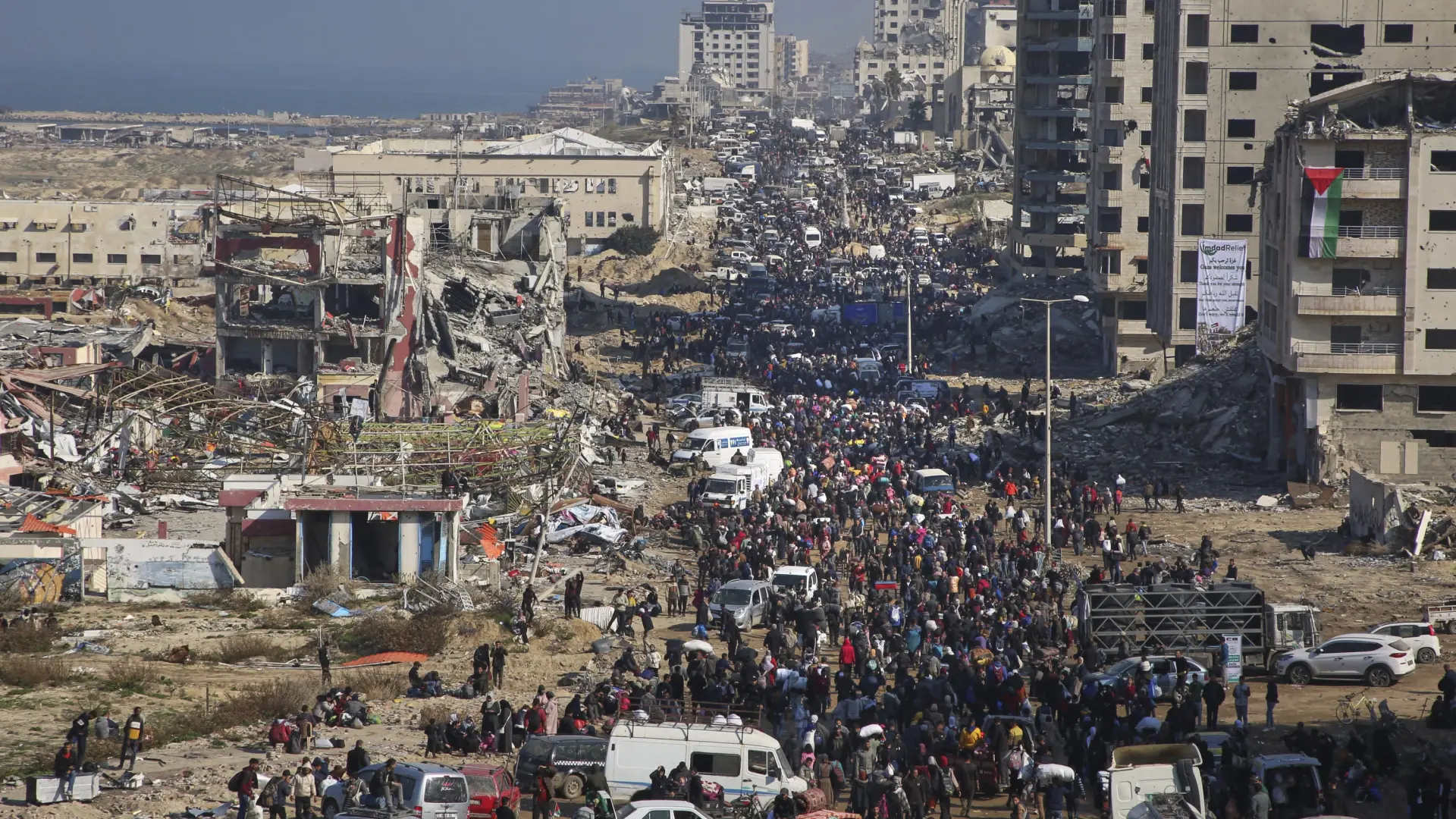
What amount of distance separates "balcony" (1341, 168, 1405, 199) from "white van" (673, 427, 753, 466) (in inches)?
585

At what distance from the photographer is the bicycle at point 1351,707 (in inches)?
985

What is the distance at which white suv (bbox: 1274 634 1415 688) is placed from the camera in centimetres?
2675

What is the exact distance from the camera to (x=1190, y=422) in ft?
168

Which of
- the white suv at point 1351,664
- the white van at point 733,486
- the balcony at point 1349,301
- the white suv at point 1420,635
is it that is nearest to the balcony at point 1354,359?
the balcony at point 1349,301

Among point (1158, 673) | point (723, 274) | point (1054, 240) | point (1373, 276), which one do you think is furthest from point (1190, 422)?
point (723, 274)

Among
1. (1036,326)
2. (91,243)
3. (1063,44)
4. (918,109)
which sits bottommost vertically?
(1036,326)

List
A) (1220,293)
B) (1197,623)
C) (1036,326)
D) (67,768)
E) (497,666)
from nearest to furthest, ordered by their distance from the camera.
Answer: (67,768), (497,666), (1197,623), (1220,293), (1036,326)

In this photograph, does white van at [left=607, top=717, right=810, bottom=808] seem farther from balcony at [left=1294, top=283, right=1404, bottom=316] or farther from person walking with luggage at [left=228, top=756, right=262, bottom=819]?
balcony at [left=1294, top=283, right=1404, bottom=316]

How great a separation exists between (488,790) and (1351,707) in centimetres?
1180

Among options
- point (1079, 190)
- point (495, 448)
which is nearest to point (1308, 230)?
point (495, 448)

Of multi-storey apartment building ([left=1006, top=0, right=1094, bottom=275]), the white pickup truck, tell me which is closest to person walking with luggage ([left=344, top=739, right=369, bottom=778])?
multi-storey apartment building ([left=1006, top=0, right=1094, bottom=275])

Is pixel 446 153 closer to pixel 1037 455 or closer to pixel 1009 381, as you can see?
pixel 1009 381

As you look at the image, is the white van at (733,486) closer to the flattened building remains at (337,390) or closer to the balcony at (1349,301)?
the flattened building remains at (337,390)

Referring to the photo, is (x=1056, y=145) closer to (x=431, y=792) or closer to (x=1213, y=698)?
(x=1213, y=698)
